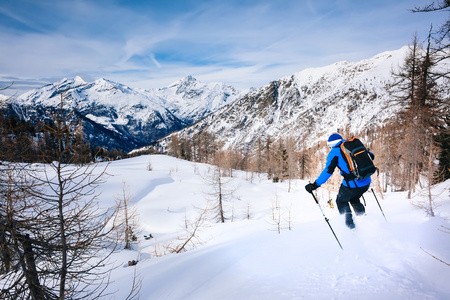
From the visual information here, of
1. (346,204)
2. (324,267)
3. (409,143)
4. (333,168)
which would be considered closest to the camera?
(324,267)

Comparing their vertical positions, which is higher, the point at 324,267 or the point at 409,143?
the point at 409,143

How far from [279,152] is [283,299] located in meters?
51.6

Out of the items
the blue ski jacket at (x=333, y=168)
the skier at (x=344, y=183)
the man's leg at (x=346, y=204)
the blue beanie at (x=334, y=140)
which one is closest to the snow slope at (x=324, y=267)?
the man's leg at (x=346, y=204)

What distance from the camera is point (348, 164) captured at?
224 inches

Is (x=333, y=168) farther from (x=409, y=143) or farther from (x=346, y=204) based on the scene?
(x=409, y=143)

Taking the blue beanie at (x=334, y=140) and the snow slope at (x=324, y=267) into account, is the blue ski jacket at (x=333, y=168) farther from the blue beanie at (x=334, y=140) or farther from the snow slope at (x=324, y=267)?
the snow slope at (x=324, y=267)

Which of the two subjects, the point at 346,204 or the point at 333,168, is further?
the point at 346,204

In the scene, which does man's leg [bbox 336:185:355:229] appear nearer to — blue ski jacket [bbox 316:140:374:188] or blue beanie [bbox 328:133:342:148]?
blue ski jacket [bbox 316:140:374:188]

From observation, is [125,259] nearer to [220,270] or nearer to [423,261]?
[220,270]

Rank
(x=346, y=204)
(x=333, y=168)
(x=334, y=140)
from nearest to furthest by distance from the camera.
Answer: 1. (x=333, y=168)
2. (x=334, y=140)
3. (x=346, y=204)

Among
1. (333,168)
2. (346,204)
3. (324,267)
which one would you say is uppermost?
(333,168)

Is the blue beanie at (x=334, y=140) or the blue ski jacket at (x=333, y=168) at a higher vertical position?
the blue beanie at (x=334, y=140)

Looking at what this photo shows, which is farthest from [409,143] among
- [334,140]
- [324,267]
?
[324,267]

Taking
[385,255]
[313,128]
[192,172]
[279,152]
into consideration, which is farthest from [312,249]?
[313,128]
